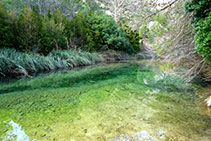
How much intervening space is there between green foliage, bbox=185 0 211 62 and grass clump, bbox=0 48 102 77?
21.0ft

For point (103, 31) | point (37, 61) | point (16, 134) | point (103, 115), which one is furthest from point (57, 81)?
point (103, 31)

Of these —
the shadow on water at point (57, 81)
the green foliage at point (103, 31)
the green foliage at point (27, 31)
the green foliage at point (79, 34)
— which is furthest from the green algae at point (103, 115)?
the green foliage at point (103, 31)

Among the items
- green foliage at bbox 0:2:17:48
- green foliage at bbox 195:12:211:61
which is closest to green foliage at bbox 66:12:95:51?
green foliage at bbox 0:2:17:48

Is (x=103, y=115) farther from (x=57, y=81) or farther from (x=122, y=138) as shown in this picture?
(x=57, y=81)

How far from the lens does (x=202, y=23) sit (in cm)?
280

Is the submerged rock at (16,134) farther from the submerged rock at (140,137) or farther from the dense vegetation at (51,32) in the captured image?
the dense vegetation at (51,32)

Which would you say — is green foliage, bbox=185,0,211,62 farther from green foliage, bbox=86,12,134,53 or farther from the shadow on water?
green foliage, bbox=86,12,134,53

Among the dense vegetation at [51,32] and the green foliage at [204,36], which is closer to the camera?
the green foliage at [204,36]

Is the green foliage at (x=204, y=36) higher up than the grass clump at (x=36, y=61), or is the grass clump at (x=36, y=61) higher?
the green foliage at (x=204, y=36)

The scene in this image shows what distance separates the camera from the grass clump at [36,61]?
6.64m

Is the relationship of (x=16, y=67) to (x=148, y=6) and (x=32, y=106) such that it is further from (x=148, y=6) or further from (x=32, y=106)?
(x=148, y=6)

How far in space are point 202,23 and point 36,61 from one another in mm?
7275

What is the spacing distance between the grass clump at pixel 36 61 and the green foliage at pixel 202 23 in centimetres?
639

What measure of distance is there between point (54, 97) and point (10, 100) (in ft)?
2.93
